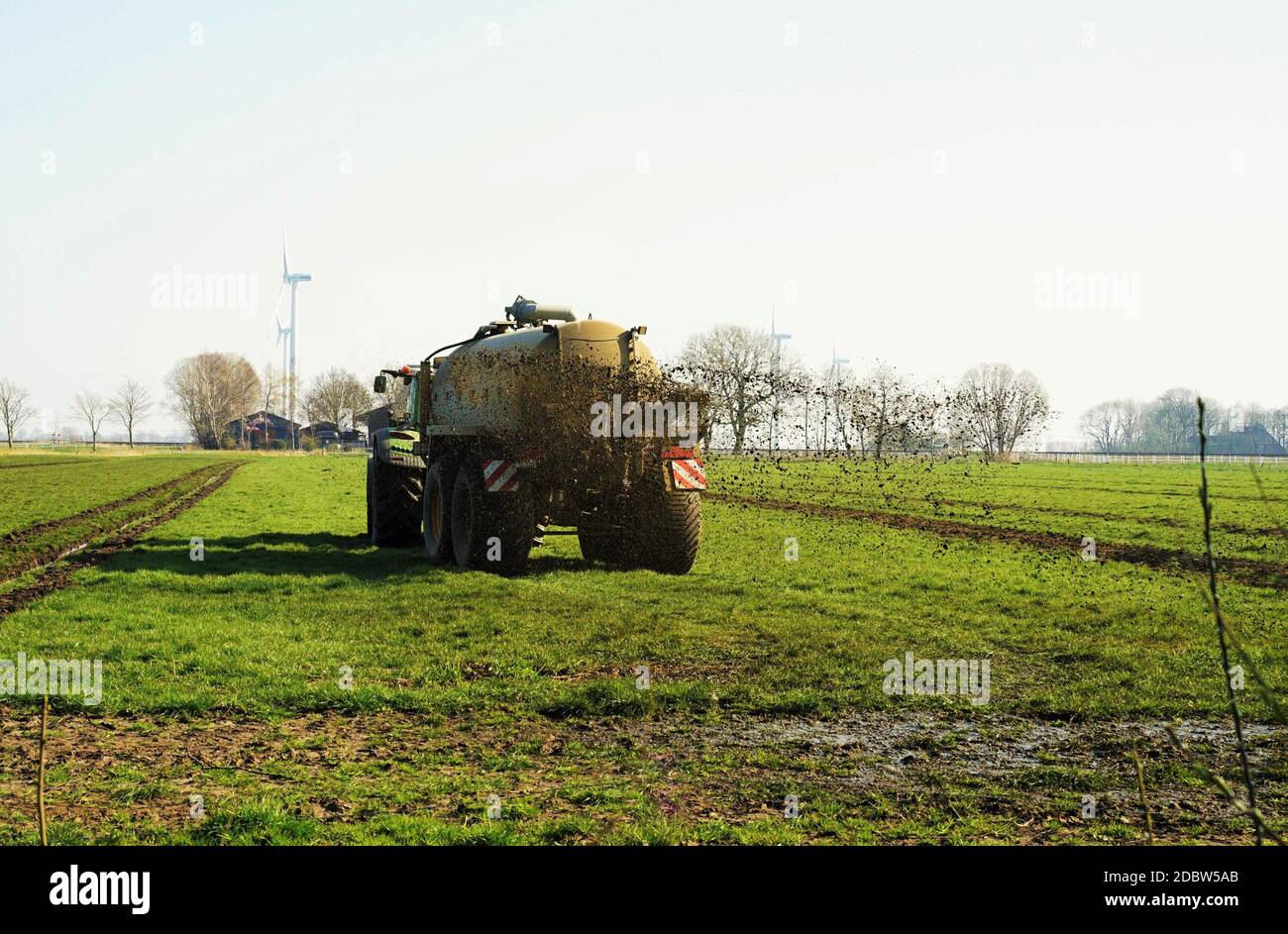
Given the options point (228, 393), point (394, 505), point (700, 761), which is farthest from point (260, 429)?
point (700, 761)

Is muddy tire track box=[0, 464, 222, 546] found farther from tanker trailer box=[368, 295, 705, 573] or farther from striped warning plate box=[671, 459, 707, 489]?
striped warning plate box=[671, 459, 707, 489]

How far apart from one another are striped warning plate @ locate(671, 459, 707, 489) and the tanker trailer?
0.07 feet

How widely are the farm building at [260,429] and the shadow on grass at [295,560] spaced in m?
128

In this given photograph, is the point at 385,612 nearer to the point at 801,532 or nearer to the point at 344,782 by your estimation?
the point at 344,782

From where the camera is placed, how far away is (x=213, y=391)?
15200 centimetres

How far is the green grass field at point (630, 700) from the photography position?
6.75 meters

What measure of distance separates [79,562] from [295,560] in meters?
4.05

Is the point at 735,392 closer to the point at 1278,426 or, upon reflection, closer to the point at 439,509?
the point at 439,509

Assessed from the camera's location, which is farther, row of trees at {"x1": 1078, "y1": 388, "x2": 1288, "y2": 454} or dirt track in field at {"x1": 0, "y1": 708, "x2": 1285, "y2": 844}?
row of trees at {"x1": 1078, "y1": 388, "x2": 1288, "y2": 454}

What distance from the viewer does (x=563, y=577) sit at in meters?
17.5

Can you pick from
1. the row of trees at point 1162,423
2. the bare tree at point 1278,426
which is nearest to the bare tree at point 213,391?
the row of trees at point 1162,423

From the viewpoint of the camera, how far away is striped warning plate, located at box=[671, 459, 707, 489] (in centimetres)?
1762

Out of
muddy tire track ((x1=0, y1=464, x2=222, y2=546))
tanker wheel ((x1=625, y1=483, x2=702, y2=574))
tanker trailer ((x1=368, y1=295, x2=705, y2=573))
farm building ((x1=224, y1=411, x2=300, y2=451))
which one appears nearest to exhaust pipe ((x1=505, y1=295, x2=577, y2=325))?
tanker trailer ((x1=368, y1=295, x2=705, y2=573))

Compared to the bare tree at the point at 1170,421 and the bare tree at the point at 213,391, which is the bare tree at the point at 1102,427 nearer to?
the bare tree at the point at 1170,421
